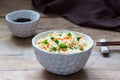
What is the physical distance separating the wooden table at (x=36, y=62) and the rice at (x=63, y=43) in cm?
8

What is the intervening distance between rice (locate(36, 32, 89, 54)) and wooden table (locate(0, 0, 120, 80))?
0.26ft

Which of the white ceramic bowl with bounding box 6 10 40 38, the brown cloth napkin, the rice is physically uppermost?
the rice

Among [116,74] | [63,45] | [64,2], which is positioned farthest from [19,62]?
[64,2]

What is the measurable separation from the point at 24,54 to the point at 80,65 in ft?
0.70

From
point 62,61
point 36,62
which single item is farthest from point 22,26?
point 62,61

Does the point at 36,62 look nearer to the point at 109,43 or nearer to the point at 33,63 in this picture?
the point at 33,63

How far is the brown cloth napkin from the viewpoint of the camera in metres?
1.11

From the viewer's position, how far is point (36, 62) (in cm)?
87

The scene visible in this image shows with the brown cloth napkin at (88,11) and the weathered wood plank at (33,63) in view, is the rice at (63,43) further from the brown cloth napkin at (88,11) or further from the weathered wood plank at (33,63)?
the brown cloth napkin at (88,11)

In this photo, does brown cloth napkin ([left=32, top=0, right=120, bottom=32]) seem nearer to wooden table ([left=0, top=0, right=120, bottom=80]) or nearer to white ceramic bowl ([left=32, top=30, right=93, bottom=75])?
wooden table ([left=0, top=0, right=120, bottom=80])

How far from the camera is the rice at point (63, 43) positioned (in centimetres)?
77

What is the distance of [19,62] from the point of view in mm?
866

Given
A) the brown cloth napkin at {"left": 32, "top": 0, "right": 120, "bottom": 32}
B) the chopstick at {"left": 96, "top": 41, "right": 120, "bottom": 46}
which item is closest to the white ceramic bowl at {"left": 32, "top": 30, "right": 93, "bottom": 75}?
the chopstick at {"left": 96, "top": 41, "right": 120, "bottom": 46}

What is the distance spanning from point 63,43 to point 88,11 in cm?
41
